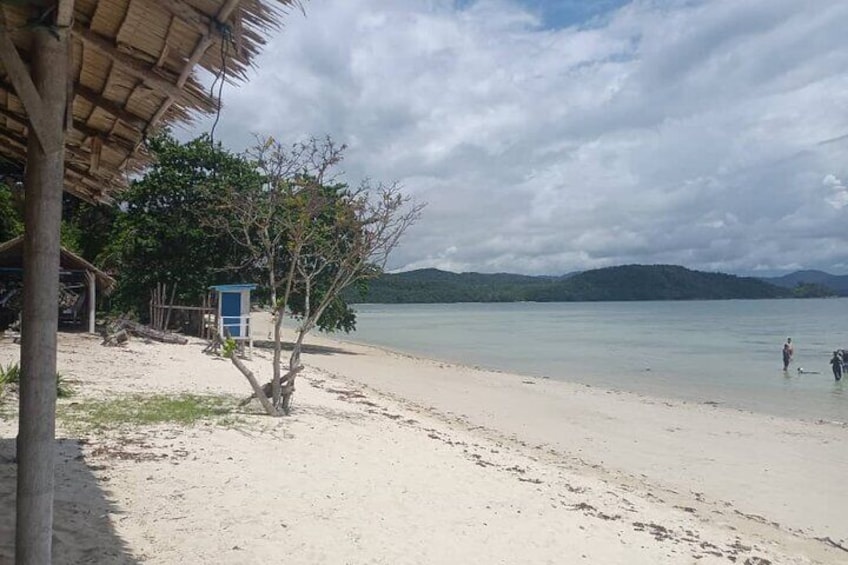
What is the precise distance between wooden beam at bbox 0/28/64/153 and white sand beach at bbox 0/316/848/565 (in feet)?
7.82

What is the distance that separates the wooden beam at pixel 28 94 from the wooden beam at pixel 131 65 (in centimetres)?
66

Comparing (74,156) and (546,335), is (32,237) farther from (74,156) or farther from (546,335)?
(546,335)

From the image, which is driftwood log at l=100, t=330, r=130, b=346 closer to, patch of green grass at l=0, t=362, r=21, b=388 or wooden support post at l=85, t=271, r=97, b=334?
wooden support post at l=85, t=271, r=97, b=334

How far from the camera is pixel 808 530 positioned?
7613 millimetres

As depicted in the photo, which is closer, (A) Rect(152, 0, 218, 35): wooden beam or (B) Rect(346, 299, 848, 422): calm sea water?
(A) Rect(152, 0, 218, 35): wooden beam

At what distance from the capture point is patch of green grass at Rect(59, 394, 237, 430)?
25.3 ft

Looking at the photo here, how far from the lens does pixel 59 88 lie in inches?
99.1

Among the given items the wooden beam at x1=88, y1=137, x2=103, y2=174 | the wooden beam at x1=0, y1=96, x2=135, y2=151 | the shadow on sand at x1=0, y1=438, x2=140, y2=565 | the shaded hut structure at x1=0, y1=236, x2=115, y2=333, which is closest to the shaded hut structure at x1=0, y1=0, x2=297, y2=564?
the wooden beam at x1=0, y1=96, x2=135, y2=151

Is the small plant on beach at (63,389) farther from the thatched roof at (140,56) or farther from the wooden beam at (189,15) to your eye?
the wooden beam at (189,15)

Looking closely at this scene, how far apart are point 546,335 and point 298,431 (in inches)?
1690

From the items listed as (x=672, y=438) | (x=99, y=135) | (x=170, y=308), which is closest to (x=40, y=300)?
(x=99, y=135)

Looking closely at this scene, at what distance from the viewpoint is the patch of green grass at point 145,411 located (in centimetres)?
771

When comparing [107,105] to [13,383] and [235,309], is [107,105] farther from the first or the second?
[235,309]

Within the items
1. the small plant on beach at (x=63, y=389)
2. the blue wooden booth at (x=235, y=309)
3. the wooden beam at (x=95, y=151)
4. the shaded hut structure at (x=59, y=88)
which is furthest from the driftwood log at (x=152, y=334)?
the shaded hut structure at (x=59, y=88)
